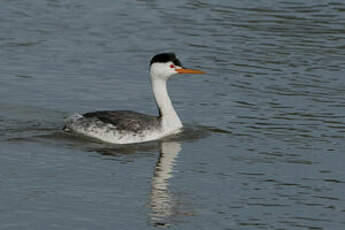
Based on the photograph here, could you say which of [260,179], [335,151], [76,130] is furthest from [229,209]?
[76,130]

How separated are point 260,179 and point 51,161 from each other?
2.97 m

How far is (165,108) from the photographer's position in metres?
16.1

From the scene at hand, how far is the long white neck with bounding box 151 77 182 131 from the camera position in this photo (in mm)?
15836

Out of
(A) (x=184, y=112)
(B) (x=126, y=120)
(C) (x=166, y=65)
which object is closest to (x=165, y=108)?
(C) (x=166, y=65)

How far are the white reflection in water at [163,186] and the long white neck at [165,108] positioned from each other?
0.54m

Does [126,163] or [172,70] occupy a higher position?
[172,70]

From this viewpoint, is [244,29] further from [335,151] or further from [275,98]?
[335,151]

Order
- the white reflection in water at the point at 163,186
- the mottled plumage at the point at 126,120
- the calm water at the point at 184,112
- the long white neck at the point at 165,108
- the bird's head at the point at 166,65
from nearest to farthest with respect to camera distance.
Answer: the white reflection in water at the point at 163,186, the calm water at the point at 184,112, the mottled plumage at the point at 126,120, the long white neck at the point at 165,108, the bird's head at the point at 166,65

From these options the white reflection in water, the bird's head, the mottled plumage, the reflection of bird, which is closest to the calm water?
the white reflection in water

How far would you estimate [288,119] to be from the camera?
16578 millimetres

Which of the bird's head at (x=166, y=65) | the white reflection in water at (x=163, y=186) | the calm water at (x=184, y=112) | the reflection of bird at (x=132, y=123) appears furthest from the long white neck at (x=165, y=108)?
the white reflection in water at (x=163, y=186)

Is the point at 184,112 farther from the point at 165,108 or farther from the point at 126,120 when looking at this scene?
the point at 126,120

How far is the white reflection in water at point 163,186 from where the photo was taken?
1132 cm

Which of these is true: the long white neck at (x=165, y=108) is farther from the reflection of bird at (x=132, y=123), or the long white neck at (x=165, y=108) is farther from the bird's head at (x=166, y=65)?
the bird's head at (x=166, y=65)
